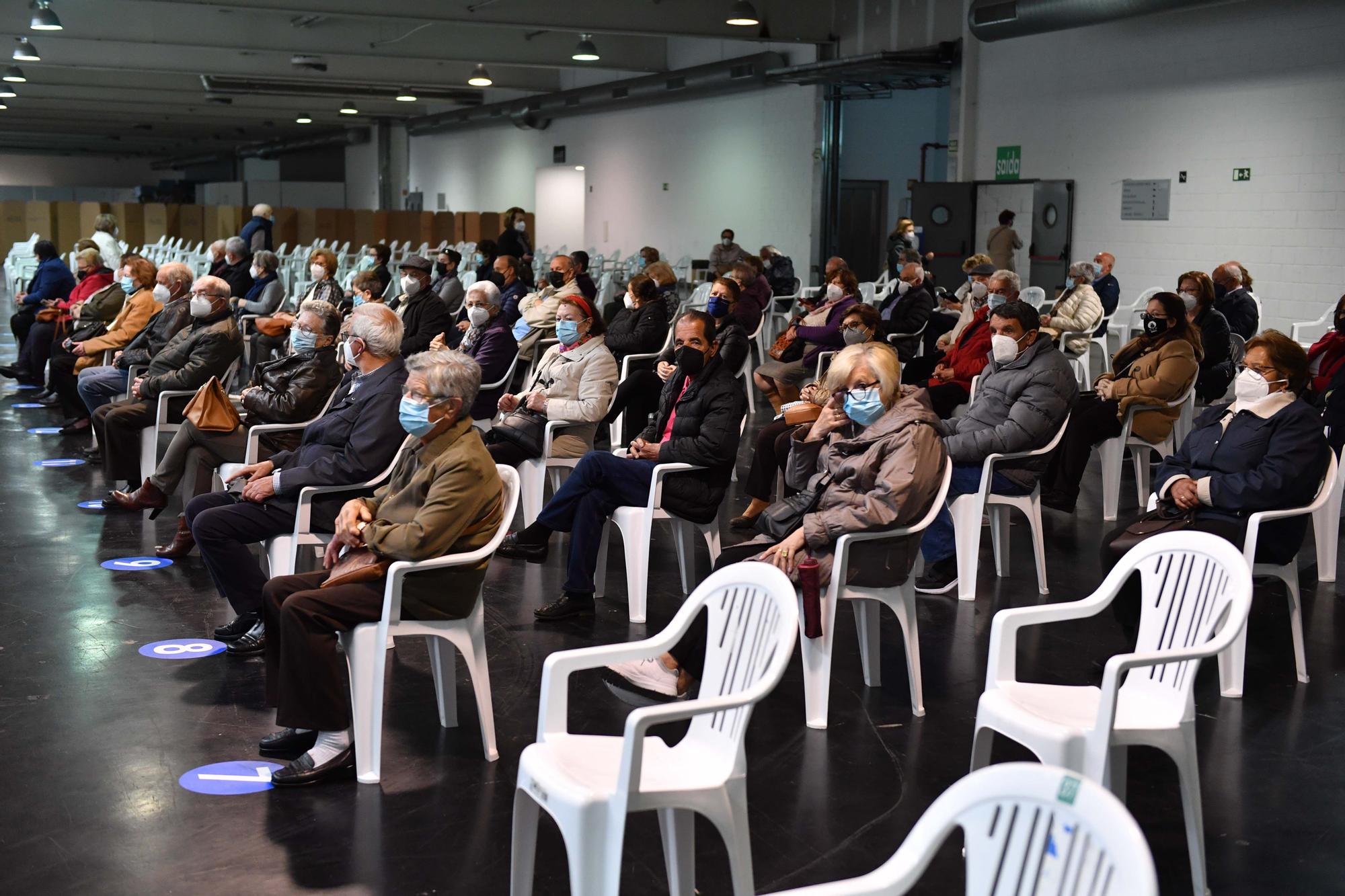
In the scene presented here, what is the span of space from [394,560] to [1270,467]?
264 centimetres

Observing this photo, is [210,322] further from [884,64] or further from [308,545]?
[884,64]

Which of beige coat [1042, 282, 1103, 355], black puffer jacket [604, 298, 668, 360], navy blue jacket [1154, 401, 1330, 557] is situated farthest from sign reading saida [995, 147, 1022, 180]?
navy blue jacket [1154, 401, 1330, 557]

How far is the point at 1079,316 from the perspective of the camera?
29.9 feet

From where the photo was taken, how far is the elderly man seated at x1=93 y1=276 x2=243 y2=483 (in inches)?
241

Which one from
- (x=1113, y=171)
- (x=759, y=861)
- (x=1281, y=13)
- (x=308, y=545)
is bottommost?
(x=759, y=861)

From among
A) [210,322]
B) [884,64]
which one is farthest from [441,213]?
[210,322]

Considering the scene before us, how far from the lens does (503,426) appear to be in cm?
568

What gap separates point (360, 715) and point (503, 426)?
2555 millimetres

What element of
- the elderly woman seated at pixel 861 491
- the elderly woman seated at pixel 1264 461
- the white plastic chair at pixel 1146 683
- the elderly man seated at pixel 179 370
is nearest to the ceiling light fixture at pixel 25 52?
the elderly man seated at pixel 179 370

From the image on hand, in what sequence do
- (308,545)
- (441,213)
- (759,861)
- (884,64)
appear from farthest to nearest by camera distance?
(441,213), (884,64), (308,545), (759,861)

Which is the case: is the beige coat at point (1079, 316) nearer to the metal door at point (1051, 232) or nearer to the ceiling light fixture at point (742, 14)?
the metal door at point (1051, 232)

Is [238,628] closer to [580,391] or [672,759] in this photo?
[580,391]

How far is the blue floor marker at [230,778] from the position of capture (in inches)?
124

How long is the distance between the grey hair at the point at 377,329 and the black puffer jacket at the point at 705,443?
3.34 feet
